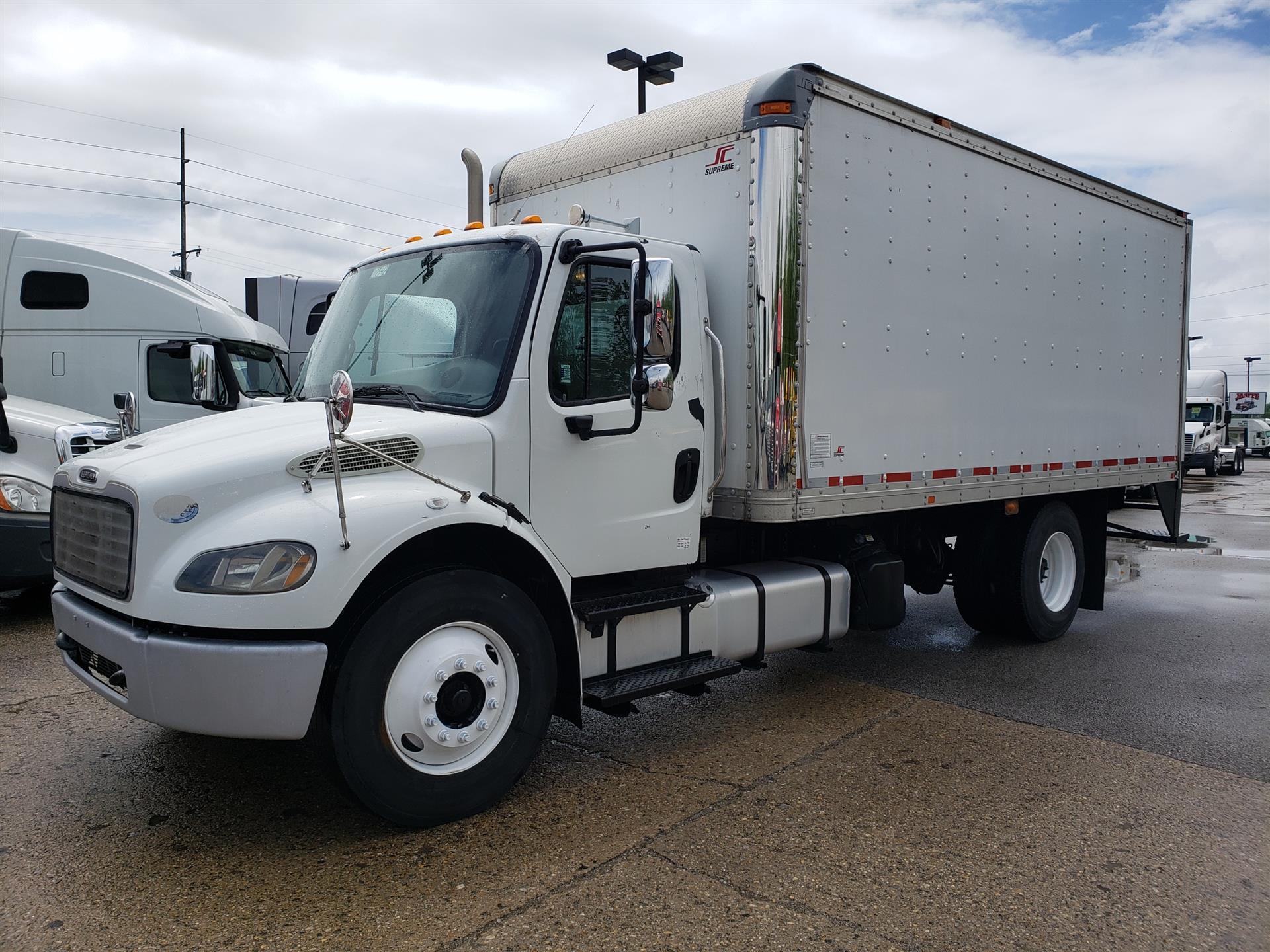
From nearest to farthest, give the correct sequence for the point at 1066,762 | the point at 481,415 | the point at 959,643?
1. the point at 481,415
2. the point at 1066,762
3. the point at 959,643

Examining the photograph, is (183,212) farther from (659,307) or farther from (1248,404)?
(1248,404)

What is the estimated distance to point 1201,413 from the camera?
32.7 m

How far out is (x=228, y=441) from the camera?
404 centimetres

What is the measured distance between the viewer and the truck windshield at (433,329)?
4.42 m

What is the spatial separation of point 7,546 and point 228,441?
4.51 metres

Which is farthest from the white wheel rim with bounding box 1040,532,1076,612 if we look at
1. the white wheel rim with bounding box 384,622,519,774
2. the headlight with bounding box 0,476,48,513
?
the headlight with bounding box 0,476,48,513

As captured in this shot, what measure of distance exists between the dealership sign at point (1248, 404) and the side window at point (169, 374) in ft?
197

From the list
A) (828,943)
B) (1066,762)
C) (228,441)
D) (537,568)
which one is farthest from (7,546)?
(1066,762)

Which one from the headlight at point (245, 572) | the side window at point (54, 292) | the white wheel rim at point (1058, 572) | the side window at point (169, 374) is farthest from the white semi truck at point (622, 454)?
the side window at point (54, 292)

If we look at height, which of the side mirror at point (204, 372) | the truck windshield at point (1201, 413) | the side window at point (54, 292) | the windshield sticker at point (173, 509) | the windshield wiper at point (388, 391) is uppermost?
the side window at point (54, 292)

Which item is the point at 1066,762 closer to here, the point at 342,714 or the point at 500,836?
the point at 500,836

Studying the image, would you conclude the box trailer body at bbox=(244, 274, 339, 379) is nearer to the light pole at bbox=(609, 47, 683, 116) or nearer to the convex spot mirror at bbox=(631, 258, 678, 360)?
the light pole at bbox=(609, 47, 683, 116)

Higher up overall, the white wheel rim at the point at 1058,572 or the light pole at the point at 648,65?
the light pole at the point at 648,65

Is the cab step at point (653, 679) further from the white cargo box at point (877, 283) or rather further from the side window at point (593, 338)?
the side window at point (593, 338)
